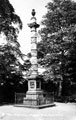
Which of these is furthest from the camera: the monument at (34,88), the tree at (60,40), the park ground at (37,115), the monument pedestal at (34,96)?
the tree at (60,40)

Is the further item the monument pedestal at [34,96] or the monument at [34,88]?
the monument at [34,88]

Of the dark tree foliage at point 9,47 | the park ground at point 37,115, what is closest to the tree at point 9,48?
the dark tree foliage at point 9,47

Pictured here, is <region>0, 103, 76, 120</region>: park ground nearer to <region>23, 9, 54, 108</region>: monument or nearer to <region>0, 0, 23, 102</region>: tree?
<region>23, 9, 54, 108</region>: monument

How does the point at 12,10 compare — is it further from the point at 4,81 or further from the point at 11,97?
the point at 11,97

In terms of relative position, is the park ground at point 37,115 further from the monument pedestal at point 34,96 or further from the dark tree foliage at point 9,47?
the dark tree foliage at point 9,47

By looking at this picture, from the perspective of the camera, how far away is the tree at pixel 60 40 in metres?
24.6

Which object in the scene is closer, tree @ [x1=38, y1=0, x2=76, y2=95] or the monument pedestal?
the monument pedestal

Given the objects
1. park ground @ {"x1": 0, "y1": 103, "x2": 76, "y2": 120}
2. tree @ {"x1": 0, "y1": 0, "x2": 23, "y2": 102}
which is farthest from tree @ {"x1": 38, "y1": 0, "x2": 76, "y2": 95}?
park ground @ {"x1": 0, "y1": 103, "x2": 76, "y2": 120}

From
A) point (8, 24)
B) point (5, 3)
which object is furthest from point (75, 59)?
point (5, 3)

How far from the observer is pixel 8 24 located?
19.0 meters

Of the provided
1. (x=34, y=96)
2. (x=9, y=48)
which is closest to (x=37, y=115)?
(x=34, y=96)

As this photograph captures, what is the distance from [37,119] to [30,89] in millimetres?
8030

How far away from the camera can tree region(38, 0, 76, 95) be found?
967 inches

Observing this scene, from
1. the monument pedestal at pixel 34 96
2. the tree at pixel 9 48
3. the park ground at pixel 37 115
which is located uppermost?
the tree at pixel 9 48
